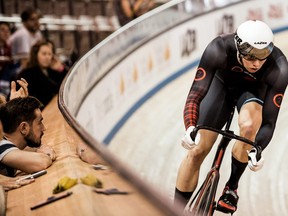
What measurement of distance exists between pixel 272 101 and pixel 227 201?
0.68 m

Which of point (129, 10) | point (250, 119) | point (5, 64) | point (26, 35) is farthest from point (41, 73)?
point (129, 10)

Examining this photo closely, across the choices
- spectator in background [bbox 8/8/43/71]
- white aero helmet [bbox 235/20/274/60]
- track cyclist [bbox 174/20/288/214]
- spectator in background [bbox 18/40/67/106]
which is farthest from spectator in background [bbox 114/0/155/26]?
white aero helmet [bbox 235/20/274/60]

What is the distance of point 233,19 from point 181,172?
5454mm

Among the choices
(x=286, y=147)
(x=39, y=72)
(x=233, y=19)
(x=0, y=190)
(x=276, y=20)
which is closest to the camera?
(x=0, y=190)

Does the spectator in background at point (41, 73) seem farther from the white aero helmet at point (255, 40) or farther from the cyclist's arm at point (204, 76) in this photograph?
the white aero helmet at point (255, 40)

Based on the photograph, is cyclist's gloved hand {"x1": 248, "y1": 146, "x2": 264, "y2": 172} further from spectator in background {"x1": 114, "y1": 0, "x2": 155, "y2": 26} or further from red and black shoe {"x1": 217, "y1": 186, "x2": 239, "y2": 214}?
spectator in background {"x1": 114, "y1": 0, "x2": 155, "y2": 26}

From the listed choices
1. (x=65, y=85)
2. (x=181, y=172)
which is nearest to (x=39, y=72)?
(x=65, y=85)

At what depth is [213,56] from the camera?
3213 mm

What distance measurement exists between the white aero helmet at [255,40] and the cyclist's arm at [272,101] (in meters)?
0.21

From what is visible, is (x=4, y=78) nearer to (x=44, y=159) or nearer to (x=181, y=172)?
(x=181, y=172)

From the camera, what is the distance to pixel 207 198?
3.34 m

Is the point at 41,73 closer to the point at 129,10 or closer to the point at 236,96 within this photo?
the point at 236,96

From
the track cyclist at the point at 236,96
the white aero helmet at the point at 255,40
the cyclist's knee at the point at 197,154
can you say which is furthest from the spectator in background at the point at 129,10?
the white aero helmet at the point at 255,40

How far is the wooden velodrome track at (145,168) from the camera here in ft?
6.53
